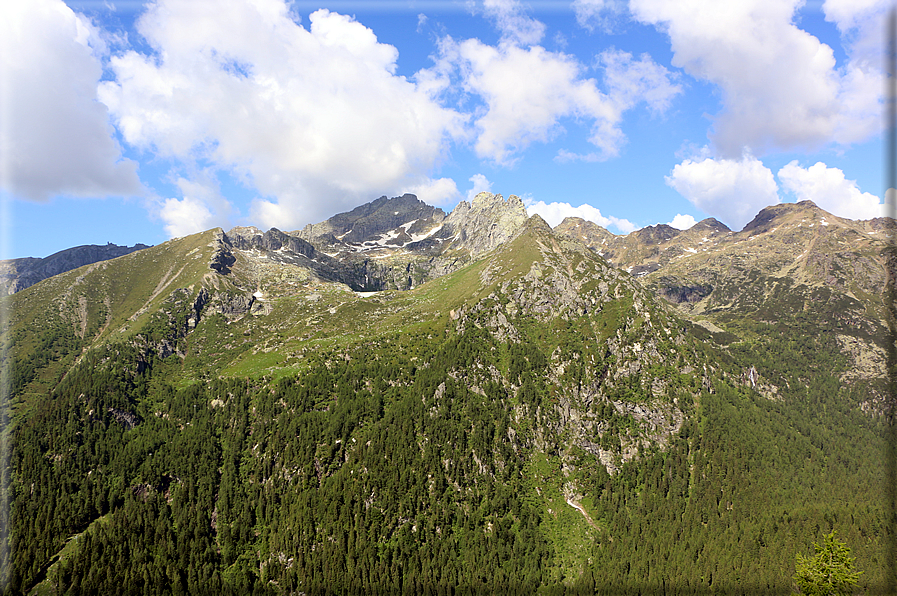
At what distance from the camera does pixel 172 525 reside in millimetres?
160250

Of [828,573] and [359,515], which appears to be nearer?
[828,573]

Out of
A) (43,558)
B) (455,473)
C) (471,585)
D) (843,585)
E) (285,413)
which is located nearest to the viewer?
(843,585)

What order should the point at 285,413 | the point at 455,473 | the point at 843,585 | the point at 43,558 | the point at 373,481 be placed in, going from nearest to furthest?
the point at 843,585 < the point at 43,558 < the point at 373,481 < the point at 455,473 < the point at 285,413

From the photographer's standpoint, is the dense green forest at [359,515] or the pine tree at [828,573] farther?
the dense green forest at [359,515]

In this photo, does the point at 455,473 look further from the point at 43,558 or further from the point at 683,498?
the point at 43,558

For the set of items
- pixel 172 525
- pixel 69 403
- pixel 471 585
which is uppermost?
pixel 69 403

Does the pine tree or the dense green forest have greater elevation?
the pine tree

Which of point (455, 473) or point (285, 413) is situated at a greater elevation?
point (285, 413)

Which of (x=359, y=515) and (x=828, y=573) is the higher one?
(x=828, y=573)

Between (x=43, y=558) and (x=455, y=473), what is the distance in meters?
151

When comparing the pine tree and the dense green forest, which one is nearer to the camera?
the pine tree

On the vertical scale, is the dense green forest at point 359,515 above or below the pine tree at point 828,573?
below

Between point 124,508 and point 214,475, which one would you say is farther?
point 214,475

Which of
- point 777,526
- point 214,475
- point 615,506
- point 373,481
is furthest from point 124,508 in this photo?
point 777,526
